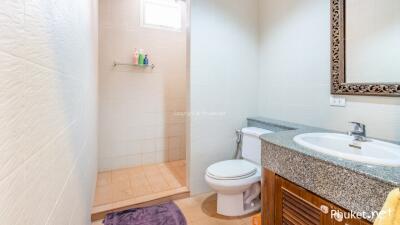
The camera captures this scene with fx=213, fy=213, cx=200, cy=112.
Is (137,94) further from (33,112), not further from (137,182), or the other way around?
(33,112)

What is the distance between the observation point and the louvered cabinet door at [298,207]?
1046 mm

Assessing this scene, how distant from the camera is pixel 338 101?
1.65 metres

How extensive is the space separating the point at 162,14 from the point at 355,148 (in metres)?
2.67

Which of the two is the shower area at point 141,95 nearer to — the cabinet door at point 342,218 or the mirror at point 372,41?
the cabinet door at point 342,218

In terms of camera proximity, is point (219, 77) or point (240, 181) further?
point (219, 77)

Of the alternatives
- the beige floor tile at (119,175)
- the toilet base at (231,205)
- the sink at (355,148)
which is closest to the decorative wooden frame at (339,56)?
the sink at (355,148)

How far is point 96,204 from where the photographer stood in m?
1.96

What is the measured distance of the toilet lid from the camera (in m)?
1.80

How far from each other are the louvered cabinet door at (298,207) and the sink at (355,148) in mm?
244

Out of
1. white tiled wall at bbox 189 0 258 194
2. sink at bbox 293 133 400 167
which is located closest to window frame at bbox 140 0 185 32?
white tiled wall at bbox 189 0 258 194

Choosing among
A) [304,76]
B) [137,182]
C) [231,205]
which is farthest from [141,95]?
[304,76]

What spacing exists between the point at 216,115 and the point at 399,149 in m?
1.44

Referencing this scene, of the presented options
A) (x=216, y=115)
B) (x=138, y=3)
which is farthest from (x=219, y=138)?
(x=138, y=3)

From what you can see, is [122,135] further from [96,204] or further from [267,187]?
[267,187]
